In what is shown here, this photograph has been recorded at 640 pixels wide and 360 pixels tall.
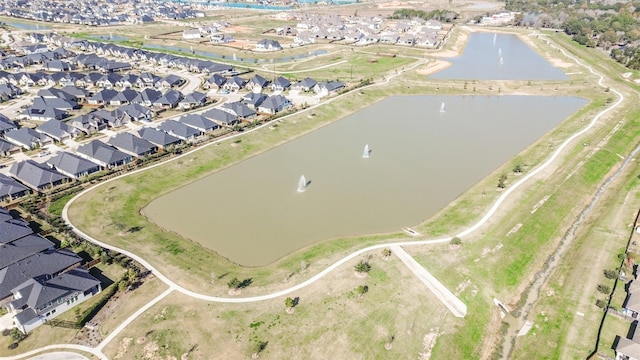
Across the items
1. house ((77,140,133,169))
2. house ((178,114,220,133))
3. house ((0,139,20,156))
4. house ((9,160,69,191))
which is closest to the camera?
house ((9,160,69,191))

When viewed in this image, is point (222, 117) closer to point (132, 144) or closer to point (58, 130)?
point (132, 144)

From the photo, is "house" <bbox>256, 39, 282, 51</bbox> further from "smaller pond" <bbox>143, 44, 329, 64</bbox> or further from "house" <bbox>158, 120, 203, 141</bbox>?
"house" <bbox>158, 120, 203, 141</bbox>

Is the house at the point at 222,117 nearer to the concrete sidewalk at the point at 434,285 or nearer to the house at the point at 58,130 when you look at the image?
the house at the point at 58,130

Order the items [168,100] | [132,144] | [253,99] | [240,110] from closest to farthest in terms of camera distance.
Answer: [132,144]
[240,110]
[168,100]
[253,99]

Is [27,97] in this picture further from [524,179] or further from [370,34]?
[370,34]

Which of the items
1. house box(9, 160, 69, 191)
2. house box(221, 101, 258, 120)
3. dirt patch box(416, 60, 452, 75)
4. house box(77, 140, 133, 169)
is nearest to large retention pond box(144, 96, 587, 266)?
house box(77, 140, 133, 169)

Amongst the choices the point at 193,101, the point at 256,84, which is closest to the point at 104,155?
the point at 193,101

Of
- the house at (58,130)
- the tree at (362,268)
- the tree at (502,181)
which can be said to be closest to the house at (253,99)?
the house at (58,130)
